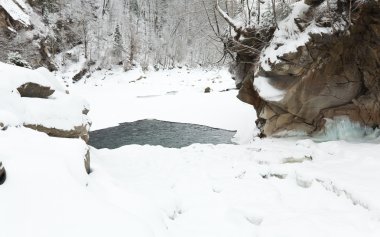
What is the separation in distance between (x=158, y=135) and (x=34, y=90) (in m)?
8.86

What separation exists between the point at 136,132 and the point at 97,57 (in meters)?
23.0

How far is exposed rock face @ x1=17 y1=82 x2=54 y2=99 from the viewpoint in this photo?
21.5 ft

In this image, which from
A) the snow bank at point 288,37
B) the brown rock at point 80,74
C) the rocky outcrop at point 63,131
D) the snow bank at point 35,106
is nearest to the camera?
the snow bank at point 35,106

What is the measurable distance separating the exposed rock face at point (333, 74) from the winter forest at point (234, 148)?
1.2 inches

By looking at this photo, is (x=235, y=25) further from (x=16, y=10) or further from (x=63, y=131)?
(x=16, y=10)

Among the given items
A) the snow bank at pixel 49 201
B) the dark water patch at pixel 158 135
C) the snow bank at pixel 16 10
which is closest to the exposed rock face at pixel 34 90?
the snow bank at pixel 49 201

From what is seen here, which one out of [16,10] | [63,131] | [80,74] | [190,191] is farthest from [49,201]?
[80,74]

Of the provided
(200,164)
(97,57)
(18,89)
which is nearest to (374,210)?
(200,164)

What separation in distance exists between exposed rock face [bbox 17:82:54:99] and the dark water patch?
6255mm

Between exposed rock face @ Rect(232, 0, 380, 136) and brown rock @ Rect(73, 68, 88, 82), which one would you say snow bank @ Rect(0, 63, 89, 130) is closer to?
exposed rock face @ Rect(232, 0, 380, 136)

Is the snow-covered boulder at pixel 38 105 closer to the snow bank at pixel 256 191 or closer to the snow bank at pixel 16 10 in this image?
the snow bank at pixel 256 191

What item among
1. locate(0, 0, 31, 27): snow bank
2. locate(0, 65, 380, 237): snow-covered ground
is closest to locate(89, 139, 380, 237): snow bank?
locate(0, 65, 380, 237): snow-covered ground

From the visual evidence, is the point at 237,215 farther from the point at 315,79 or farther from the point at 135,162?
the point at 315,79

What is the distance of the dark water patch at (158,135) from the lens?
13.9 m
